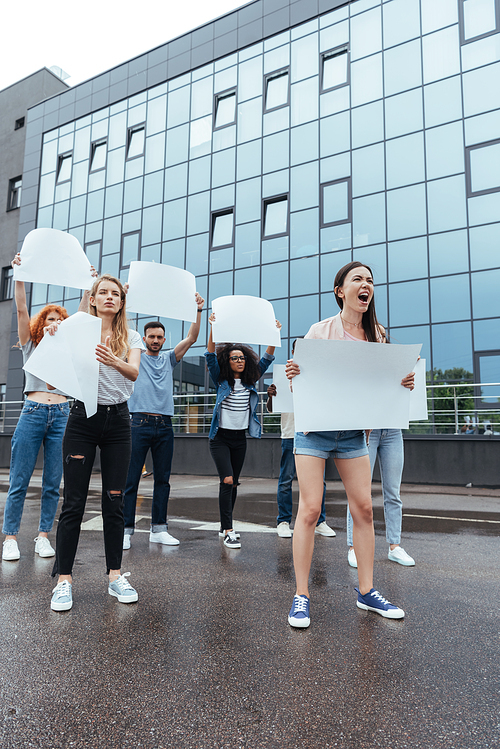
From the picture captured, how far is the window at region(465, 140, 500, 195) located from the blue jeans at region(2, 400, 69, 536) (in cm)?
1512

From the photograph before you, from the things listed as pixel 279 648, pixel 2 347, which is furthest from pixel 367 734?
pixel 2 347

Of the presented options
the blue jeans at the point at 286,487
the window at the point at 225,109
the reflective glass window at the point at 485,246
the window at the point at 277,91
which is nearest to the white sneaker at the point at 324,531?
the blue jeans at the point at 286,487

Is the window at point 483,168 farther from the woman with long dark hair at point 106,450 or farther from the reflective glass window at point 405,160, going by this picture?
the woman with long dark hair at point 106,450

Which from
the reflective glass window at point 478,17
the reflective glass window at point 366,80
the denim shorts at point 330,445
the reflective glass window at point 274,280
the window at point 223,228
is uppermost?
the reflective glass window at point 478,17

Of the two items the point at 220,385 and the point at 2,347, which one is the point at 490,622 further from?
the point at 2,347

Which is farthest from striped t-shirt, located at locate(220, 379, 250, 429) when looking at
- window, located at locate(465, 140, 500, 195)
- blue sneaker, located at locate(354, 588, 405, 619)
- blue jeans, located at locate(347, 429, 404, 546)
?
window, located at locate(465, 140, 500, 195)

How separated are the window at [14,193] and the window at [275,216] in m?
15.6

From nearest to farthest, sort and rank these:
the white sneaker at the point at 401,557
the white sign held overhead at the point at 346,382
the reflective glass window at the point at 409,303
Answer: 1. the white sign held overhead at the point at 346,382
2. the white sneaker at the point at 401,557
3. the reflective glass window at the point at 409,303

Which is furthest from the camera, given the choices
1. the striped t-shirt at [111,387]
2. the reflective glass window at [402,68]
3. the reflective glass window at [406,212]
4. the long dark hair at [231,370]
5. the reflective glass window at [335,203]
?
the reflective glass window at [335,203]

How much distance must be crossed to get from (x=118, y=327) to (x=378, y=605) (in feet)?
7.53

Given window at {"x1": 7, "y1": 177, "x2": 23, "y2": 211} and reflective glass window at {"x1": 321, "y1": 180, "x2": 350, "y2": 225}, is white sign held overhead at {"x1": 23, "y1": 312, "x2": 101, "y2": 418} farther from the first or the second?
window at {"x1": 7, "y1": 177, "x2": 23, "y2": 211}

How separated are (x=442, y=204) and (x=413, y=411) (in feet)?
45.3

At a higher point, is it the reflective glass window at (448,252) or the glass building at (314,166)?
the glass building at (314,166)

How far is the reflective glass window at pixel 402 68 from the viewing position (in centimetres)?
1664
